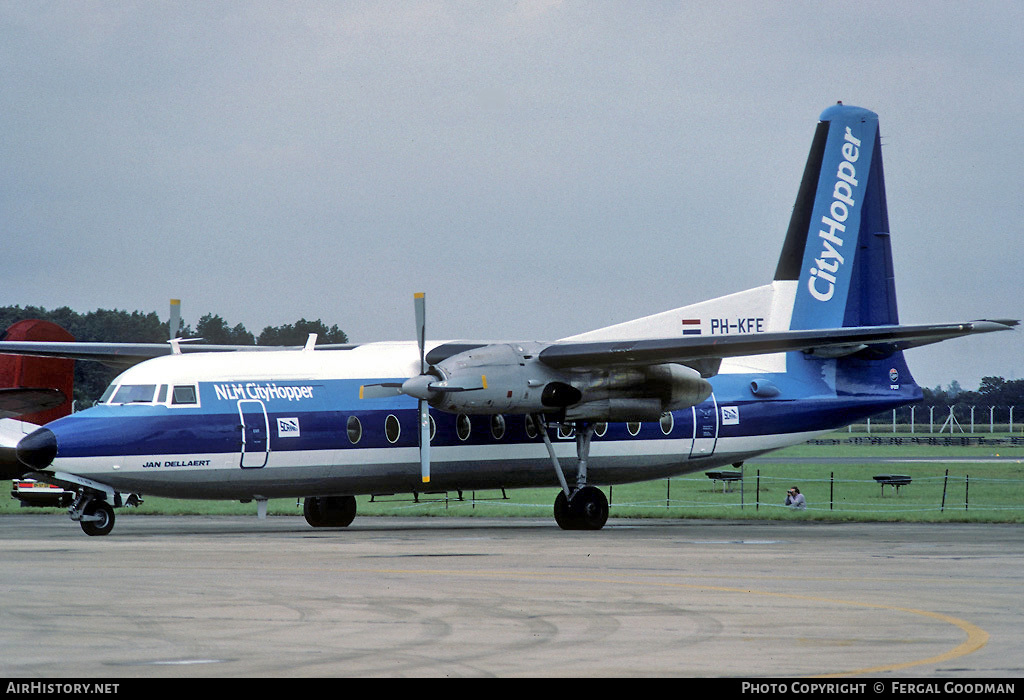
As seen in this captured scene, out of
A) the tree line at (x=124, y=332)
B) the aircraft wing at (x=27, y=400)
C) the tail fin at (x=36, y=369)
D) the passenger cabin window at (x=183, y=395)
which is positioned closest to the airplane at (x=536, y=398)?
the passenger cabin window at (x=183, y=395)

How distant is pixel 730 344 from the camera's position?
22750 mm

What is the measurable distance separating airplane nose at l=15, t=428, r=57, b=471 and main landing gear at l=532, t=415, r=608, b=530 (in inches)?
360

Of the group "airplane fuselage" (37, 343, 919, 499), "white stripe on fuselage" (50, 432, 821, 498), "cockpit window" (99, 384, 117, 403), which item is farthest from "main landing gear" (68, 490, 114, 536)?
"cockpit window" (99, 384, 117, 403)

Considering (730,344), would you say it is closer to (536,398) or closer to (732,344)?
(732,344)

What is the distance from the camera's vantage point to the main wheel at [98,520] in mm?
22266

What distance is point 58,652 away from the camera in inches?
346

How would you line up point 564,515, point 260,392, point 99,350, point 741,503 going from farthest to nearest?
1. point 741,503
2. point 99,350
3. point 564,515
4. point 260,392

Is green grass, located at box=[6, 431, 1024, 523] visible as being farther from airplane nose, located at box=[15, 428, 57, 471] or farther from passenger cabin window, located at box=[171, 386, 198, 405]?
airplane nose, located at box=[15, 428, 57, 471]

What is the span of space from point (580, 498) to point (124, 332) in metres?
65.2

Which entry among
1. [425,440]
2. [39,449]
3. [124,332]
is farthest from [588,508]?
[124,332]

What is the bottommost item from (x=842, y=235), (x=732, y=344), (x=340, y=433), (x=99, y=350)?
(x=340, y=433)

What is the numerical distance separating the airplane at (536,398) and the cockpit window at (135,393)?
0.12 ft

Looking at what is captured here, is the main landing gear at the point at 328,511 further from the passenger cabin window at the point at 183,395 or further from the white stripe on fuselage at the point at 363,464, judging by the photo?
the passenger cabin window at the point at 183,395

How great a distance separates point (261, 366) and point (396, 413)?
8.98ft
